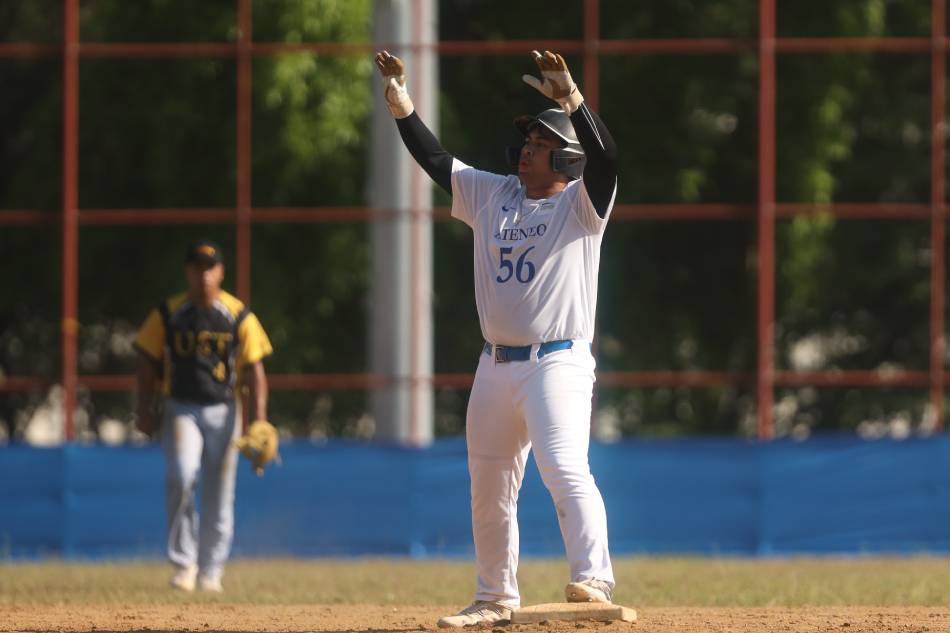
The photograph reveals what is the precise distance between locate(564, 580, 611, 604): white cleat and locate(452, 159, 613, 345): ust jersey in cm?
98

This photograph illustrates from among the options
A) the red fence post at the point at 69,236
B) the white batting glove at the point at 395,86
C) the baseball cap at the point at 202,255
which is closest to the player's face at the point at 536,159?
the white batting glove at the point at 395,86

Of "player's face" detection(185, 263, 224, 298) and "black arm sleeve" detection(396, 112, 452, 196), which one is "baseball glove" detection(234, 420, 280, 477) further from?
"black arm sleeve" detection(396, 112, 452, 196)

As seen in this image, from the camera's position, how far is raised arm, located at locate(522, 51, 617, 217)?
7.59 m

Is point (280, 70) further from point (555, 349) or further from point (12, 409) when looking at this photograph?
point (555, 349)

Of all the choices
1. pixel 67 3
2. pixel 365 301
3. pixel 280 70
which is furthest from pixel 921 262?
pixel 67 3

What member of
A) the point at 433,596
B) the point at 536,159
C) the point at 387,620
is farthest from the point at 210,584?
the point at 536,159

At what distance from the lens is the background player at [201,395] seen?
11516 millimetres

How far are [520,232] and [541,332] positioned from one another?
1.40 feet

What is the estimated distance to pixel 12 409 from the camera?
25234mm

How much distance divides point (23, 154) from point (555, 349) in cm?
1830

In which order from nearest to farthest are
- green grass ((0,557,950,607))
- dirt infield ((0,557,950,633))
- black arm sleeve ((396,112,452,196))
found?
1. black arm sleeve ((396,112,452,196))
2. dirt infield ((0,557,950,633))
3. green grass ((0,557,950,607))

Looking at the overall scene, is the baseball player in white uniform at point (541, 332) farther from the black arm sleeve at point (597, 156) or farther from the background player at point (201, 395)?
the background player at point (201, 395)

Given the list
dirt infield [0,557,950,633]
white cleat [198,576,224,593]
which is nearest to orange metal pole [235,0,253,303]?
dirt infield [0,557,950,633]

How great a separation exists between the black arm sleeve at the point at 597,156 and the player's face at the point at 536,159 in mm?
278
